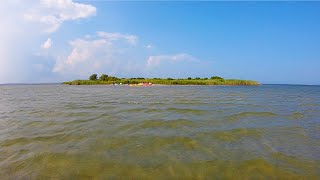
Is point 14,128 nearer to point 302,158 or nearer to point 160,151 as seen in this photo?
point 160,151

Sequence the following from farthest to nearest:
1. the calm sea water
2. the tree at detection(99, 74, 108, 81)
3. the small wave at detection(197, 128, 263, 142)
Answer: the tree at detection(99, 74, 108, 81) → the small wave at detection(197, 128, 263, 142) → the calm sea water

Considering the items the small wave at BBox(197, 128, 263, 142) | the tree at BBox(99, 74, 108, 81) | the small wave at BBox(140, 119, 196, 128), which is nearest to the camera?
the small wave at BBox(197, 128, 263, 142)

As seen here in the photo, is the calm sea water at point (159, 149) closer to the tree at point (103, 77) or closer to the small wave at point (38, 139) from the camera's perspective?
the small wave at point (38, 139)

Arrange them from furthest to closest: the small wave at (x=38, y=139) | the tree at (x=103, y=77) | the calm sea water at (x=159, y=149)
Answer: the tree at (x=103, y=77) < the small wave at (x=38, y=139) < the calm sea water at (x=159, y=149)

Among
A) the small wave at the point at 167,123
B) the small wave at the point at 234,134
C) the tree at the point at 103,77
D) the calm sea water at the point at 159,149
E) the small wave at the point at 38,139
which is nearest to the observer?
the calm sea water at the point at 159,149

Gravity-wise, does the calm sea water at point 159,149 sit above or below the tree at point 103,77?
below

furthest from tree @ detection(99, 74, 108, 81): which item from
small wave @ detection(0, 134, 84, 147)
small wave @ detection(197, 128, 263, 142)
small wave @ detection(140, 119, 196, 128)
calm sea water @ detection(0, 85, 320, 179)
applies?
small wave @ detection(197, 128, 263, 142)

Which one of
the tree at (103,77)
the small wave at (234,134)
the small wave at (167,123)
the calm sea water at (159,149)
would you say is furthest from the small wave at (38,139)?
the tree at (103,77)

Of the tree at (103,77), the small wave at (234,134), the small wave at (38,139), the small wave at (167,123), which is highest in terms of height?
the tree at (103,77)

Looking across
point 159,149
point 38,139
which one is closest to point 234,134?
point 159,149

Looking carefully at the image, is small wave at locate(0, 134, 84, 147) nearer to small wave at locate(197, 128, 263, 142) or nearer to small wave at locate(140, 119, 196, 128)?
small wave at locate(140, 119, 196, 128)

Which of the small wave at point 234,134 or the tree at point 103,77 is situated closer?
the small wave at point 234,134

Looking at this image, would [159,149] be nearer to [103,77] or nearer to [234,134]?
[234,134]

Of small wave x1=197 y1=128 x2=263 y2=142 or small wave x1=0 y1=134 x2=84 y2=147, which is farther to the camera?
small wave x1=197 y1=128 x2=263 y2=142
